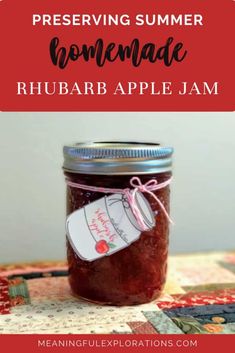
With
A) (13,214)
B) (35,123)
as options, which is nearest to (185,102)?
(35,123)

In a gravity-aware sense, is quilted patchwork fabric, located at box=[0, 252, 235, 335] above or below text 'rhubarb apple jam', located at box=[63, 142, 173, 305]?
below

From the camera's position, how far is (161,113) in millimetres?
1068

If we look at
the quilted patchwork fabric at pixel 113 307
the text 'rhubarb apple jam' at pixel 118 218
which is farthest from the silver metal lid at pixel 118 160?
the quilted patchwork fabric at pixel 113 307

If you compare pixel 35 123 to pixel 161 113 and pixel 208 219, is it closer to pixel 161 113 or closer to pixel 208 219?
pixel 161 113

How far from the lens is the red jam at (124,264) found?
2.56ft

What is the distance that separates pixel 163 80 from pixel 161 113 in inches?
6.3

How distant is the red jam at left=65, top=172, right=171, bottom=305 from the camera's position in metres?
0.78
